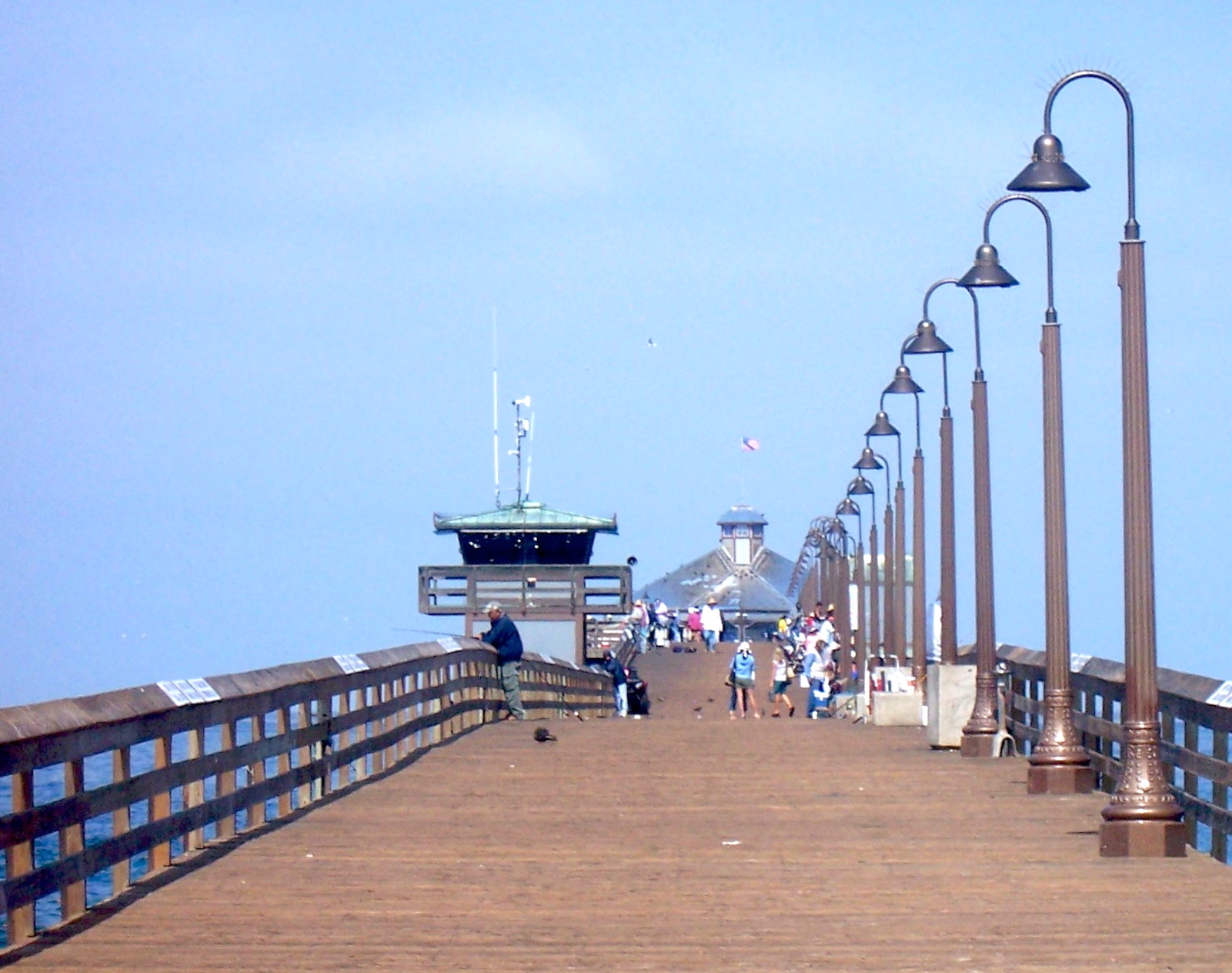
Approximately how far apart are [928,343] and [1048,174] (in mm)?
11294

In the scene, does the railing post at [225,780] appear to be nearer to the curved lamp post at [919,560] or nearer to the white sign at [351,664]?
the white sign at [351,664]

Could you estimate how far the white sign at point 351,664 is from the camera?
19250 mm

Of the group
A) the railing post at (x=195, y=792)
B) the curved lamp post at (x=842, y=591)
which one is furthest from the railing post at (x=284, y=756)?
the curved lamp post at (x=842, y=591)

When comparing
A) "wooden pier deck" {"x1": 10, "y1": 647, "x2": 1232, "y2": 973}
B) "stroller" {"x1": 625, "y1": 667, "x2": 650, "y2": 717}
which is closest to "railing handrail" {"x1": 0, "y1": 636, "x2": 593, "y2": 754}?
"wooden pier deck" {"x1": 10, "y1": 647, "x2": 1232, "y2": 973}

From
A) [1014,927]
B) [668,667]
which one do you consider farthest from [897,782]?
[668,667]

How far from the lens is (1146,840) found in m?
13.9

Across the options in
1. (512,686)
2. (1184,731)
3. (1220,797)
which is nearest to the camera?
(1220,797)

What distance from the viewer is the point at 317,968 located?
9.85 meters

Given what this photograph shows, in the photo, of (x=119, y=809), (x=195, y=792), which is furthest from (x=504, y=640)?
(x=119, y=809)

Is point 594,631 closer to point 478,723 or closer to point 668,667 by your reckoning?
point 668,667

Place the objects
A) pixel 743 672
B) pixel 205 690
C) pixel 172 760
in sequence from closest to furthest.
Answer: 1. pixel 205 690
2. pixel 172 760
3. pixel 743 672

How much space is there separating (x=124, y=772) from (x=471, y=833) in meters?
4.17

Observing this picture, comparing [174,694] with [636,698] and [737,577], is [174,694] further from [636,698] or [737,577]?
[737,577]

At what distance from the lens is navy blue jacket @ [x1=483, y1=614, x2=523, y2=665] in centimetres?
3262
